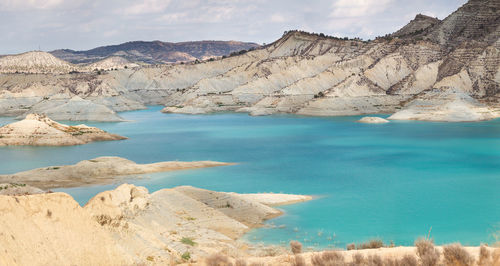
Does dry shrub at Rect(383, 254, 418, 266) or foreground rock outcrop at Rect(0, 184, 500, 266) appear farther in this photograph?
foreground rock outcrop at Rect(0, 184, 500, 266)

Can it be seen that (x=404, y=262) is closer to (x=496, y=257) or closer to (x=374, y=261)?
(x=374, y=261)

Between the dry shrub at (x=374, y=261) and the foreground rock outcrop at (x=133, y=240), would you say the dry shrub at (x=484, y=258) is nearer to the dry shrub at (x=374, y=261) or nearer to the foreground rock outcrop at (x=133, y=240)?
the foreground rock outcrop at (x=133, y=240)

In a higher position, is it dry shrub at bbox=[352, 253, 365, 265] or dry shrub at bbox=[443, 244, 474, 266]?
dry shrub at bbox=[443, 244, 474, 266]

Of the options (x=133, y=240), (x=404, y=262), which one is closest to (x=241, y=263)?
(x=404, y=262)

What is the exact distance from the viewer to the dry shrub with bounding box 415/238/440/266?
10.5 metres

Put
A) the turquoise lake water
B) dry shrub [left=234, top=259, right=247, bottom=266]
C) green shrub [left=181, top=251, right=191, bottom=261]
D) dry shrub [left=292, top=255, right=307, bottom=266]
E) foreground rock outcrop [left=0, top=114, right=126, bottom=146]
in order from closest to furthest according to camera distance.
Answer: dry shrub [left=234, top=259, right=247, bottom=266], dry shrub [left=292, top=255, right=307, bottom=266], green shrub [left=181, top=251, right=191, bottom=261], the turquoise lake water, foreground rock outcrop [left=0, top=114, right=126, bottom=146]

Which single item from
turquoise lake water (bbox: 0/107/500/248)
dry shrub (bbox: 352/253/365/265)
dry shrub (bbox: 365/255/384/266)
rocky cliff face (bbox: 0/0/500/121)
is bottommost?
turquoise lake water (bbox: 0/107/500/248)

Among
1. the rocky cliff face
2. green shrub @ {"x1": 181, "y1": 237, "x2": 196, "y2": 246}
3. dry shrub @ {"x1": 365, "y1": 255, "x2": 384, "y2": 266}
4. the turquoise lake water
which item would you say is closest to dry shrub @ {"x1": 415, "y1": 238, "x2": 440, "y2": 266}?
dry shrub @ {"x1": 365, "y1": 255, "x2": 384, "y2": 266}

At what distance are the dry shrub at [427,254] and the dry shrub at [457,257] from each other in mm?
204

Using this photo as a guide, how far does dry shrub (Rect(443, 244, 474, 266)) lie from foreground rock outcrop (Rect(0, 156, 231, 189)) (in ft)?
82.7

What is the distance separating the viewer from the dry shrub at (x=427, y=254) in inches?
413

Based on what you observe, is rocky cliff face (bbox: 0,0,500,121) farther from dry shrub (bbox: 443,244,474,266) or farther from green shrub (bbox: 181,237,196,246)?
dry shrub (bbox: 443,244,474,266)

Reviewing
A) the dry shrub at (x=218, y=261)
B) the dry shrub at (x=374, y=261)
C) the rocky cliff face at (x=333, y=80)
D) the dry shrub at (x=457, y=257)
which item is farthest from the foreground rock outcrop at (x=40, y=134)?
the dry shrub at (x=457, y=257)

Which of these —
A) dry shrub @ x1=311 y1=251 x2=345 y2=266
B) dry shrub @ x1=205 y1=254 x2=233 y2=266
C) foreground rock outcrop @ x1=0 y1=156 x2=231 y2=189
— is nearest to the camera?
dry shrub @ x1=311 y1=251 x2=345 y2=266
